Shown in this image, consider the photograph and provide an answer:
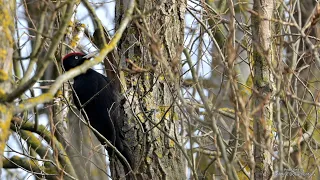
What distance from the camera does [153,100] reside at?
5.82m

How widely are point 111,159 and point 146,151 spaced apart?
0.45 meters

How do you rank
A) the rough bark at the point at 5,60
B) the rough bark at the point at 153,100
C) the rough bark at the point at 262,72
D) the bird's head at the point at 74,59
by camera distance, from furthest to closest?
the bird's head at the point at 74,59 < the rough bark at the point at 153,100 < the rough bark at the point at 262,72 < the rough bark at the point at 5,60

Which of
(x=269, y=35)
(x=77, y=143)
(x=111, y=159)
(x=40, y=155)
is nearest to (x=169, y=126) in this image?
(x=111, y=159)

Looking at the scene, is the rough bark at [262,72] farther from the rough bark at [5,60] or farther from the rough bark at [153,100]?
the rough bark at [5,60]

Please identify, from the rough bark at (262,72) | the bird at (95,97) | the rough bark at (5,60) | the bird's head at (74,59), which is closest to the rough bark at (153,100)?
the bird at (95,97)

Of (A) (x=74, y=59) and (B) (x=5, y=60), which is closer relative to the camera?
(B) (x=5, y=60)

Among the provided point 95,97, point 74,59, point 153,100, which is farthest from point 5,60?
point 74,59

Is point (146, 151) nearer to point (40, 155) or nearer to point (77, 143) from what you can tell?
point (40, 155)

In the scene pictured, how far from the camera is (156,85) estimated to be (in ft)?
19.1

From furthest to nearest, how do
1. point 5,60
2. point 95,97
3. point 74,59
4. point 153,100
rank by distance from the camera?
point 74,59 → point 95,97 → point 153,100 → point 5,60

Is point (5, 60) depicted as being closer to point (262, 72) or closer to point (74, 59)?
point (262, 72)

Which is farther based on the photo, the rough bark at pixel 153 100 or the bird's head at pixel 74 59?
the bird's head at pixel 74 59

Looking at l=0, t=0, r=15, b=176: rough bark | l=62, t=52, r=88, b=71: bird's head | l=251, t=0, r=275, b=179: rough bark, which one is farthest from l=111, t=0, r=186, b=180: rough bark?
l=0, t=0, r=15, b=176: rough bark

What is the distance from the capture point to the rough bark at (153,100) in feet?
18.7
